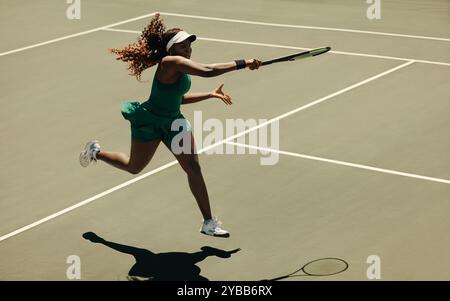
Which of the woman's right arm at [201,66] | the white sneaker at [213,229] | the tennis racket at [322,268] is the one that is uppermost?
the woman's right arm at [201,66]

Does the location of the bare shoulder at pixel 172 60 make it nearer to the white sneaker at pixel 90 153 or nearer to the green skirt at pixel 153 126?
the green skirt at pixel 153 126

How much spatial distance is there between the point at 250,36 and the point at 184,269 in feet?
30.1

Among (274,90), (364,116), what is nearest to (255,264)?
(364,116)

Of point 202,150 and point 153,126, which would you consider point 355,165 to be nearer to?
point 202,150

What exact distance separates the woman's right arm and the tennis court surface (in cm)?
175

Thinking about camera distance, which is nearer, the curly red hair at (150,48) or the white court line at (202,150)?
the curly red hair at (150,48)

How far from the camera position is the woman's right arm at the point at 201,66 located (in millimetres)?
9273

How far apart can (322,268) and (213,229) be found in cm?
123

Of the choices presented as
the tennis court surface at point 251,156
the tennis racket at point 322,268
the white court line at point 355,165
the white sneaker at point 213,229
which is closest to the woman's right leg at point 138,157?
the tennis court surface at point 251,156

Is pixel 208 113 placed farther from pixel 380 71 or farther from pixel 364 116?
pixel 380 71

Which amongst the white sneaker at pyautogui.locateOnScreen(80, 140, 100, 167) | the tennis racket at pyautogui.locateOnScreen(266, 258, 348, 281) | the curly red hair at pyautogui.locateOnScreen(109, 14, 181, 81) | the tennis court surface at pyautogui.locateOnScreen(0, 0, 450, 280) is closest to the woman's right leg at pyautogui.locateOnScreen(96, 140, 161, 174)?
the white sneaker at pyautogui.locateOnScreen(80, 140, 100, 167)

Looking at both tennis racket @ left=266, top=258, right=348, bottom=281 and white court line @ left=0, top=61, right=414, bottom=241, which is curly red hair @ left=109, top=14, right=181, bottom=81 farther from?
tennis racket @ left=266, top=258, right=348, bottom=281

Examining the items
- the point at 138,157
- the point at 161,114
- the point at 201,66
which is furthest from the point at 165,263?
the point at 201,66

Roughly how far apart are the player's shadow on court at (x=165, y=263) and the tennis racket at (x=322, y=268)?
30.1 inches
